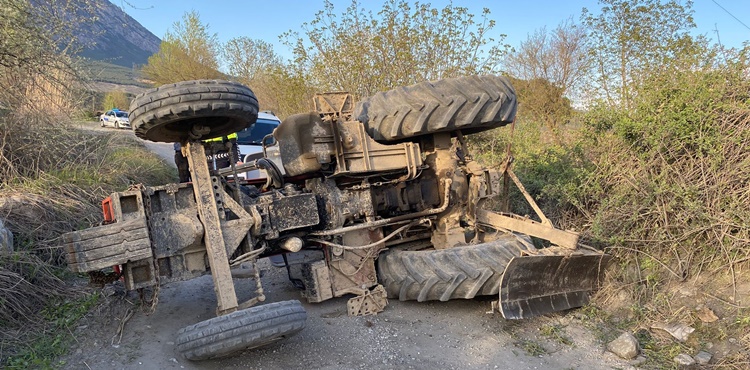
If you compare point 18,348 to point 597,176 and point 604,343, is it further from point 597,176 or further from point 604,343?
point 597,176

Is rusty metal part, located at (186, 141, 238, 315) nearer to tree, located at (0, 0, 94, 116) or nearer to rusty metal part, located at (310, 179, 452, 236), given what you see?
rusty metal part, located at (310, 179, 452, 236)

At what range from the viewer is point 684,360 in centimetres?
351

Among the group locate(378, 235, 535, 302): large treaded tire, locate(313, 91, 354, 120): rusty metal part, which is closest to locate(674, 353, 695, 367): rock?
locate(378, 235, 535, 302): large treaded tire

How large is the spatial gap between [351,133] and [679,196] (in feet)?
10.4

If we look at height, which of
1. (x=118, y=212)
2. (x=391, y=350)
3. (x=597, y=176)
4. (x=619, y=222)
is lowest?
(x=391, y=350)

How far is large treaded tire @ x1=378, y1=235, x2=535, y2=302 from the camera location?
162 inches

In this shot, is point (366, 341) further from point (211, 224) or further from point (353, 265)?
point (211, 224)

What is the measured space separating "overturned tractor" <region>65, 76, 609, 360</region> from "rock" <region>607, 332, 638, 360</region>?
577 mm

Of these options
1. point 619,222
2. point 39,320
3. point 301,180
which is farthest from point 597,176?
point 39,320

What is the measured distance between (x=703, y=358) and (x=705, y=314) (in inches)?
23.9

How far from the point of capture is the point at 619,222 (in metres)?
5.01

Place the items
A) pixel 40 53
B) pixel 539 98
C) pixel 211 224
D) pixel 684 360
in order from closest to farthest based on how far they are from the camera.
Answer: pixel 684 360, pixel 211 224, pixel 40 53, pixel 539 98

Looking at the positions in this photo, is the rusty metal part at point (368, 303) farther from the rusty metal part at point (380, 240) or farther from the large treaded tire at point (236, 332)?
the large treaded tire at point (236, 332)

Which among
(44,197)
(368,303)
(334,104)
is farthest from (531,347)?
(44,197)
